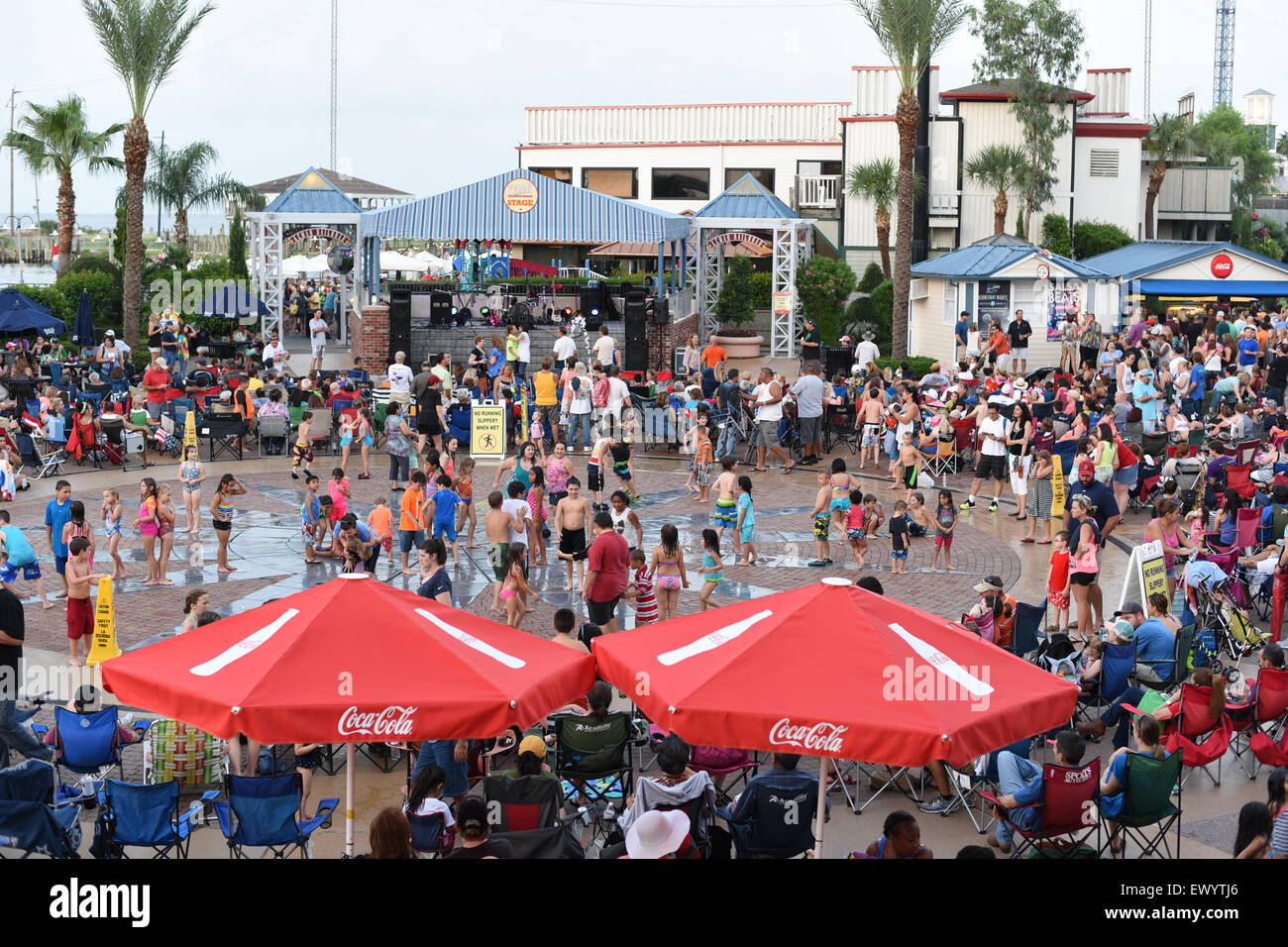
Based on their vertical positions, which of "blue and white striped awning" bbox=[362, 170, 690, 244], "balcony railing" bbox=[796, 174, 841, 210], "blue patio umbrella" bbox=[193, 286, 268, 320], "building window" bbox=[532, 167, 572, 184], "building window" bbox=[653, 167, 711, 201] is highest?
"building window" bbox=[532, 167, 572, 184]

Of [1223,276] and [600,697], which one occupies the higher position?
[1223,276]

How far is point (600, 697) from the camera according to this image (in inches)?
376

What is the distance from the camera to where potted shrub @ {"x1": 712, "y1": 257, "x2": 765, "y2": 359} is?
3588cm

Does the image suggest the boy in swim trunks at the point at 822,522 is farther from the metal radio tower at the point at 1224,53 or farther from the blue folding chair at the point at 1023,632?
the metal radio tower at the point at 1224,53

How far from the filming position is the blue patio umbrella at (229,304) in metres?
38.6

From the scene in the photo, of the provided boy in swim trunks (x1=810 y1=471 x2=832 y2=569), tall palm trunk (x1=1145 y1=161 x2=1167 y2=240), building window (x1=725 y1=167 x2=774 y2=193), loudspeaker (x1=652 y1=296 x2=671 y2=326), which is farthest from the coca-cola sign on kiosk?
building window (x1=725 y1=167 x2=774 y2=193)

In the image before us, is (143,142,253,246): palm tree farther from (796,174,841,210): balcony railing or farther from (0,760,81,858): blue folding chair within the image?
(0,760,81,858): blue folding chair

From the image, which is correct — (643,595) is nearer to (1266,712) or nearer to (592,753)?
(592,753)

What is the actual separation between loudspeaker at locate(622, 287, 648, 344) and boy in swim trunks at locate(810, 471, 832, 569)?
14.8 meters

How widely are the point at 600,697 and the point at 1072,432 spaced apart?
486 inches
